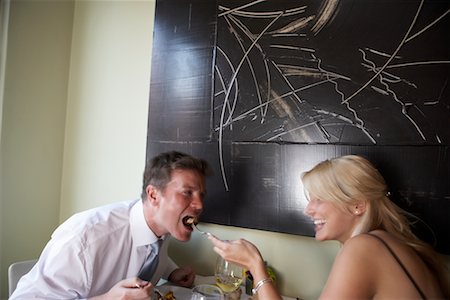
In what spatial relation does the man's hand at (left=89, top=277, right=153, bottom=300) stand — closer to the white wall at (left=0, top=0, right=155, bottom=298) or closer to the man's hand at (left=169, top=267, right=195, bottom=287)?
the man's hand at (left=169, top=267, right=195, bottom=287)

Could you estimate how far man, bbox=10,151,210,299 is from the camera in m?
1.15

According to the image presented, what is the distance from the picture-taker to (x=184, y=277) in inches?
59.2

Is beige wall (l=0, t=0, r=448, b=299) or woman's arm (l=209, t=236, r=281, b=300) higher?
beige wall (l=0, t=0, r=448, b=299)

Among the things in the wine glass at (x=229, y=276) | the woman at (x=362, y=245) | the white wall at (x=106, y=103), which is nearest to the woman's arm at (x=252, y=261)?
the woman at (x=362, y=245)

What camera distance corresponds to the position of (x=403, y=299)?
0.89 meters

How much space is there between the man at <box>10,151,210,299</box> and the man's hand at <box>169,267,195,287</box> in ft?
0.36

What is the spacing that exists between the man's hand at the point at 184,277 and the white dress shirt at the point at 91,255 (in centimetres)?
20

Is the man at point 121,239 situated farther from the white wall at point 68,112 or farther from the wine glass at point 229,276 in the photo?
the white wall at point 68,112

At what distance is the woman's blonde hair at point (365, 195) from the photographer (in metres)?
1.07

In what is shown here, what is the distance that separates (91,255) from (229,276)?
1.61ft

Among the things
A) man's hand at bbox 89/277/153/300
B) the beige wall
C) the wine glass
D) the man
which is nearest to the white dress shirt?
the man

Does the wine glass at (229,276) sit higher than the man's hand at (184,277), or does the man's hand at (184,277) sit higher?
the wine glass at (229,276)

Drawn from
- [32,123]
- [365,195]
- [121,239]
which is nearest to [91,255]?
[121,239]

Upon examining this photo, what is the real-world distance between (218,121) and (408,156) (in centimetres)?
75
